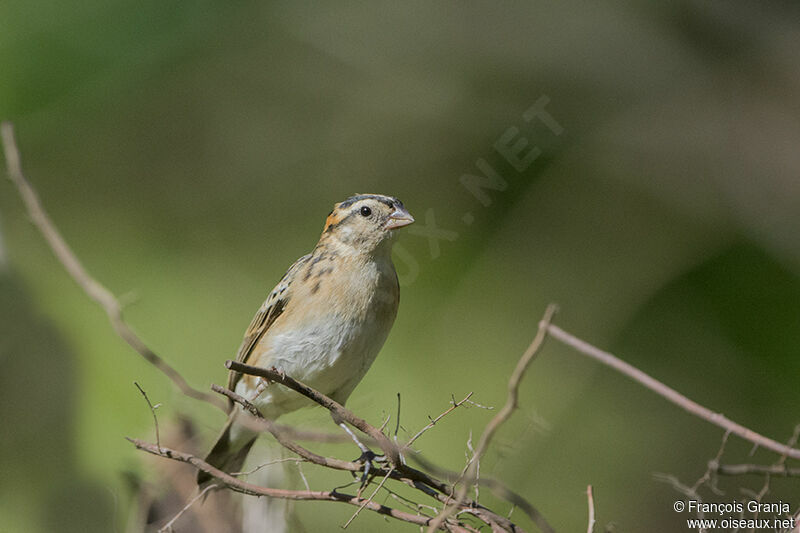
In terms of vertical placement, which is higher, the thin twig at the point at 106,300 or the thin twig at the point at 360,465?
the thin twig at the point at 360,465

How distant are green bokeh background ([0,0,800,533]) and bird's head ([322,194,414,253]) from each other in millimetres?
890

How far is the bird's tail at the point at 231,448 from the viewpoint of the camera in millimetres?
3895

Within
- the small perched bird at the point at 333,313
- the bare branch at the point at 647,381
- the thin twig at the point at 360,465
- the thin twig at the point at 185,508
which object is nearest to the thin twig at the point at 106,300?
the thin twig at the point at 360,465

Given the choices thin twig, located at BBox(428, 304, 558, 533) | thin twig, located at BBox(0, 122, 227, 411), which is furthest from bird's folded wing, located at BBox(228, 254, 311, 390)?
thin twig, located at BBox(428, 304, 558, 533)

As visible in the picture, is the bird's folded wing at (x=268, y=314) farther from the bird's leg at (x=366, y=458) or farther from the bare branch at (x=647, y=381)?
the bare branch at (x=647, y=381)

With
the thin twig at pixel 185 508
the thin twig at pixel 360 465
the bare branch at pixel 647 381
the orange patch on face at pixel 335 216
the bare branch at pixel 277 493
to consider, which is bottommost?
the thin twig at pixel 185 508

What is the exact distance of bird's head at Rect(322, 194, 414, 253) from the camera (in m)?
3.73

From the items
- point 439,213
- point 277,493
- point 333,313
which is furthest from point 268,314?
point 277,493

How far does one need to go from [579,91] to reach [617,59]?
0.33m

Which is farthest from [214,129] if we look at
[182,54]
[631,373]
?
[631,373]

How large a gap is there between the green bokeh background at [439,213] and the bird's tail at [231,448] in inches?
3.2

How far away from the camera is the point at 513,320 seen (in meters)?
5.01

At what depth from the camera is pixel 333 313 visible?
3.66m

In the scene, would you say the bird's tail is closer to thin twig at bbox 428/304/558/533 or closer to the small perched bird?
the small perched bird
